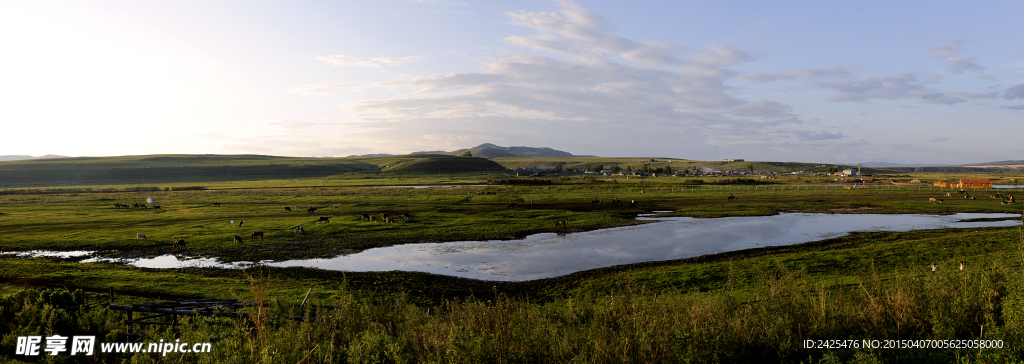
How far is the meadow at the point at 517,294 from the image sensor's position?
7.04 metres

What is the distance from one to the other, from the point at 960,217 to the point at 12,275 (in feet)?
217

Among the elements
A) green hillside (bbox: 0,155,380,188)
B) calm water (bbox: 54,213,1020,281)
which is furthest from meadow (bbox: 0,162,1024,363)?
green hillside (bbox: 0,155,380,188)

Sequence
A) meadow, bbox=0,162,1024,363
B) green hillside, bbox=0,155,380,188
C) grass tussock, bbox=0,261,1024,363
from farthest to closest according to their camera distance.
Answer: green hillside, bbox=0,155,380,188 < meadow, bbox=0,162,1024,363 < grass tussock, bbox=0,261,1024,363

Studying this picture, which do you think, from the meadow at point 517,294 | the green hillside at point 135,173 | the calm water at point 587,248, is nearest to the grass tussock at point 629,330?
the meadow at point 517,294

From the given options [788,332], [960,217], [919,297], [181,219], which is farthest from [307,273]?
[960,217]

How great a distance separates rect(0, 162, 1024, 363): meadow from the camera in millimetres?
7039

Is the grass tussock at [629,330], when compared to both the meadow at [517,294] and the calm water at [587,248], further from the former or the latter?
the calm water at [587,248]

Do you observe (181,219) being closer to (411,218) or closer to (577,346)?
(411,218)

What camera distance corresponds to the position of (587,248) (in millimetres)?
27656

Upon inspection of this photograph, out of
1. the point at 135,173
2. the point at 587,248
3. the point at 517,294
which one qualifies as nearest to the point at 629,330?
the point at 517,294

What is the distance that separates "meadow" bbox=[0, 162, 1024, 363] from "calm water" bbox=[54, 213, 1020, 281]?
1.70 metres

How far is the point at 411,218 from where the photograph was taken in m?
40.8

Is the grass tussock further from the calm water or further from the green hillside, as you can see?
the green hillside

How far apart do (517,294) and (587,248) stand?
10.8m
